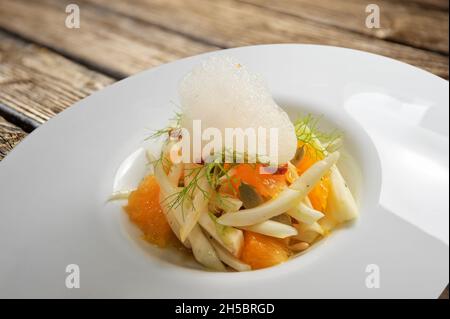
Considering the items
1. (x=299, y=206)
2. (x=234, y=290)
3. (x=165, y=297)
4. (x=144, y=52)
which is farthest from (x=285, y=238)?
(x=144, y=52)

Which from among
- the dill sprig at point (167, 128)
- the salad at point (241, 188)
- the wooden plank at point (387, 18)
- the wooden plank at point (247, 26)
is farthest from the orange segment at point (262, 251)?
the wooden plank at point (387, 18)

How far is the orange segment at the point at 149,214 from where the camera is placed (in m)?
1.86

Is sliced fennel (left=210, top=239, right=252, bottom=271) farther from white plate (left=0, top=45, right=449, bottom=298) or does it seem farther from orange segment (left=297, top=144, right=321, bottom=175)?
orange segment (left=297, top=144, right=321, bottom=175)

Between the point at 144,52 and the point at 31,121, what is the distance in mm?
912

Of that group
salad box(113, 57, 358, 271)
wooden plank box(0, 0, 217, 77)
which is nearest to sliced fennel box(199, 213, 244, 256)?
salad box(113, 57, 358, 271)

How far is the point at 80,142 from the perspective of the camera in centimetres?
208

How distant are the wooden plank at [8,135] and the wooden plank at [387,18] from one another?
1.89 m

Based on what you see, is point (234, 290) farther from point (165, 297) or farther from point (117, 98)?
point (117, 98)

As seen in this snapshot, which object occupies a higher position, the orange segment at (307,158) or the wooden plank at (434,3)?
the wooden plank at (434,3)

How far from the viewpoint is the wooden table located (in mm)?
2912

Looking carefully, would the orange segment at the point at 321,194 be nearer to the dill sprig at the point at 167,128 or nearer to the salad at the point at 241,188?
the salad at the point at 241,188

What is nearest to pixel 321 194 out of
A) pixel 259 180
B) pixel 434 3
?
pixel 259 180

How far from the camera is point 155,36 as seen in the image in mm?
3402

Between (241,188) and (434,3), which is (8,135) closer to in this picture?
(241,188)
